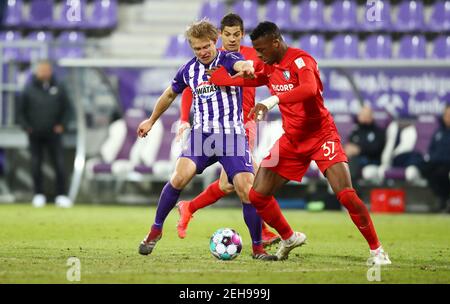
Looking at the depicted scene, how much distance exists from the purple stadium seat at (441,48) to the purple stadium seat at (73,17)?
8064 mm

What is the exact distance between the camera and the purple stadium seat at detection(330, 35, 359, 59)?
20688 mm

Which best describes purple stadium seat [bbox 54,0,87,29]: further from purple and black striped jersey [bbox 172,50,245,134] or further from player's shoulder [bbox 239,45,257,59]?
purple and black striped jersey [bbox 172,50,245,134]

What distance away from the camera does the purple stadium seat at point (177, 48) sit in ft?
67.8

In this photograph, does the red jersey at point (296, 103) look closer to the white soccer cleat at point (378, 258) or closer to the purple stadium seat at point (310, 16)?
the white soccer cleat at point (378, 258)

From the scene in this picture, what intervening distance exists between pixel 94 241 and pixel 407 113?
873 centimetres

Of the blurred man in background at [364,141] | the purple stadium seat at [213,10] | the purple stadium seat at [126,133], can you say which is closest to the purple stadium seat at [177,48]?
the purple stadium seat at [213,10]

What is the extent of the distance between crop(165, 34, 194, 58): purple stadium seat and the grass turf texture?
7138 mm

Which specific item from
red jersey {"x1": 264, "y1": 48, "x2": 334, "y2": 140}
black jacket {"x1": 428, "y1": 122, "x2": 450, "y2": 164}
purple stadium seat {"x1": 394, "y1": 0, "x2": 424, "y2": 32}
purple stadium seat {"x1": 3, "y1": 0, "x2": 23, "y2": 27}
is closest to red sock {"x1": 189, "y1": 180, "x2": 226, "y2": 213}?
red jersey {"x1": 264, "y1": 48, "x2": 334, "y2": 140}

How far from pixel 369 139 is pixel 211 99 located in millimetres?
7680

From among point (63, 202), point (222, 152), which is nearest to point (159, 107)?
point (222, 152)

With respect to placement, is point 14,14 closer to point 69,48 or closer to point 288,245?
point 69,48

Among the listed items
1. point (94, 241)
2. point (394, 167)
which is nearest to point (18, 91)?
point (394, 167)

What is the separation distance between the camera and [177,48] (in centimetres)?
2083
